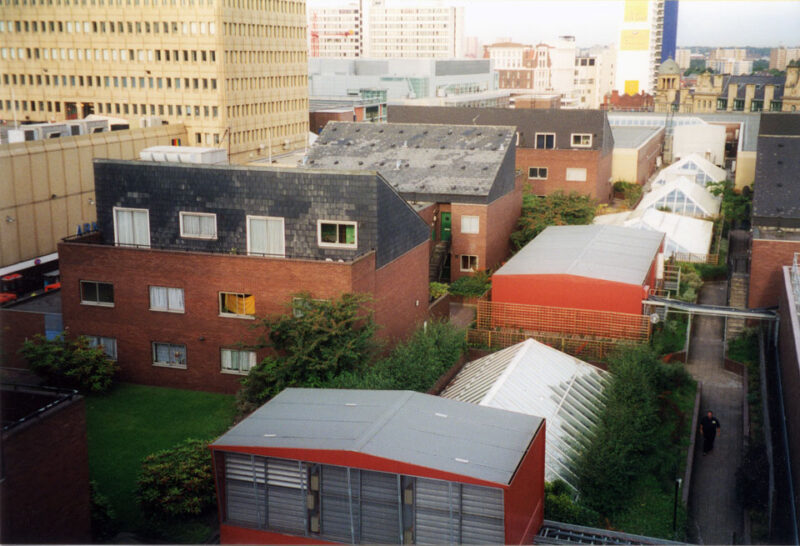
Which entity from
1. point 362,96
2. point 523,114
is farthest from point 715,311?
point 362,96

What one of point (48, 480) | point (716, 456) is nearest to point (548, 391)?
point (716, 456)

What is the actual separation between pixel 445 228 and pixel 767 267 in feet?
50.4

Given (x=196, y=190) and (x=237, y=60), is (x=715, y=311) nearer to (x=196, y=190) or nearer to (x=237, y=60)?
(x=196, y=190)

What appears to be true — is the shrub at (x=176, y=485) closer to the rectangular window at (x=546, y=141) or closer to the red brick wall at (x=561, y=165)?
the red brick wall at (x=561, y=165)

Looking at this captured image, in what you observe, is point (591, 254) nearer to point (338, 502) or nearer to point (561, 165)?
point (561, 165)

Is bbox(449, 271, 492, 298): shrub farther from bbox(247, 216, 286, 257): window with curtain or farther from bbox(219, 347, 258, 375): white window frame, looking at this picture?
A: bbox(219, 347, 258, 375): white window frame

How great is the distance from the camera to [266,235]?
2789 cm

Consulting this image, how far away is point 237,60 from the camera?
77562mm

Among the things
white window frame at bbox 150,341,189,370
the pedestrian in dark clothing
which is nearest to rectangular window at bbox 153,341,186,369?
white window frame at bbox 150,341,189,370

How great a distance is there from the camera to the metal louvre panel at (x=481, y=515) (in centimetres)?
1504

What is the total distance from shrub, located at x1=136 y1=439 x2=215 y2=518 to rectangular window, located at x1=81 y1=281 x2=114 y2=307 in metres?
8.90

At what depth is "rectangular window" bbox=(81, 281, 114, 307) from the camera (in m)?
28.1

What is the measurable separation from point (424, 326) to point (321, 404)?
14.0 metres

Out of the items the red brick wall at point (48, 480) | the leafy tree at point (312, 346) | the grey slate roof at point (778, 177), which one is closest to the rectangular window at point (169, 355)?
the leafy tree at point (312, 346)
